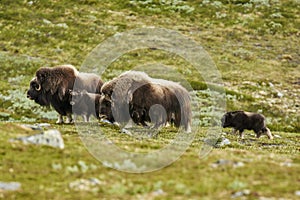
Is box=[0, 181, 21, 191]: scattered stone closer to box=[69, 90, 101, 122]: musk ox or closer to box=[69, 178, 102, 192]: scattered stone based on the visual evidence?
box=[69, 178, 102, 192]: scattered stone

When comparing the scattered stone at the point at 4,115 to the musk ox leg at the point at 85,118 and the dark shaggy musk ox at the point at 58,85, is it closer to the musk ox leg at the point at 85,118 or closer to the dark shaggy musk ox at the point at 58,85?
the dark shaggy musk ox at the point at 58,85

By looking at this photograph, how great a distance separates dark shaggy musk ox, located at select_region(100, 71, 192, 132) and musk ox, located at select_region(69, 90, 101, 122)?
3.61 ft

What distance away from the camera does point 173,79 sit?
38812 millimetres

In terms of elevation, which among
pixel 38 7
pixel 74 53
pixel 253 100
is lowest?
pixel 253 100

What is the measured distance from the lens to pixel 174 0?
6519 cm

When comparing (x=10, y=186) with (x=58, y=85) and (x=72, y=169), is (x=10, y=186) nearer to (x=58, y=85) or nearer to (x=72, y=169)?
(x=72, y=169)

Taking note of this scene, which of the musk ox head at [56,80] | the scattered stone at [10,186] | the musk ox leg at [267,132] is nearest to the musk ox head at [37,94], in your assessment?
the musk ox head at [56,80]

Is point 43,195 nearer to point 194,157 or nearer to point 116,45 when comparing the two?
point 194,157

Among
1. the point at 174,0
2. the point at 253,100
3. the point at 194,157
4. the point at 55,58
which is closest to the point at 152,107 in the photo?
the point at 194,157

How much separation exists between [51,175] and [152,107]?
11118mm

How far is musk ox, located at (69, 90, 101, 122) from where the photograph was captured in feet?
77.8

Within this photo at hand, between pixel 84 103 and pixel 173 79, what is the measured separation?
624 inches

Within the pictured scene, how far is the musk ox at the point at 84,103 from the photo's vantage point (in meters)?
23.7

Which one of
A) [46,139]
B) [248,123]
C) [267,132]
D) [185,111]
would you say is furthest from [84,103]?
[46,139]
